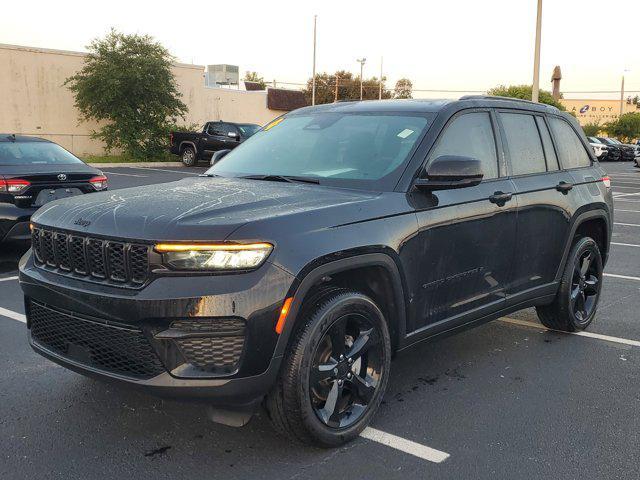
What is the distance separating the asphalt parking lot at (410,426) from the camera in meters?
3.30

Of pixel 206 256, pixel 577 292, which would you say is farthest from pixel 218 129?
pixel 206 256

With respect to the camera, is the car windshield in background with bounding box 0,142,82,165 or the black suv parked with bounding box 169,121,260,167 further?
the black suv parked with bounding box 169,121,260,167

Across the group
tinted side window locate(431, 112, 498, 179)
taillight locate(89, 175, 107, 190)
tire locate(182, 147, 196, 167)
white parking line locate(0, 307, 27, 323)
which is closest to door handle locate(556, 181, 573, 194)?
tinted side window locate(431, 112, 498, 179)

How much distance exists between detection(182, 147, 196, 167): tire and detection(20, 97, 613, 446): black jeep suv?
23.5 meters

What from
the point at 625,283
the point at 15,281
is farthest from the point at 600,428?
the point at 15,281

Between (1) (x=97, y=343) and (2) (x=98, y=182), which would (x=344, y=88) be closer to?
(2) (x=98, y=182)

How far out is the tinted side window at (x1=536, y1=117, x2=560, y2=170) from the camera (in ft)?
17.3

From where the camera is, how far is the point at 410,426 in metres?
3.80

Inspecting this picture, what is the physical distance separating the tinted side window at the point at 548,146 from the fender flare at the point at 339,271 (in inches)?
85.2

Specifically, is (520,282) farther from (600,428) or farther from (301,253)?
(301,253)

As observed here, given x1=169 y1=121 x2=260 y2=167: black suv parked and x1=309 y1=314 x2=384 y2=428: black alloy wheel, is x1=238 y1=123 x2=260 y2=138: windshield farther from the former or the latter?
x1=309 y1=314 x2=384 y2=428: black alloy wheel

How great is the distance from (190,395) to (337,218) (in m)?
1.13

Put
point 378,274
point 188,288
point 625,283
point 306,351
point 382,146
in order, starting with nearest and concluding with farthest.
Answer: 1. point 188,288
2. point 306,351
3. point 378,274
4. point 382,146
5. point 625,283

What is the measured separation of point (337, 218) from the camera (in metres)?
3.44
